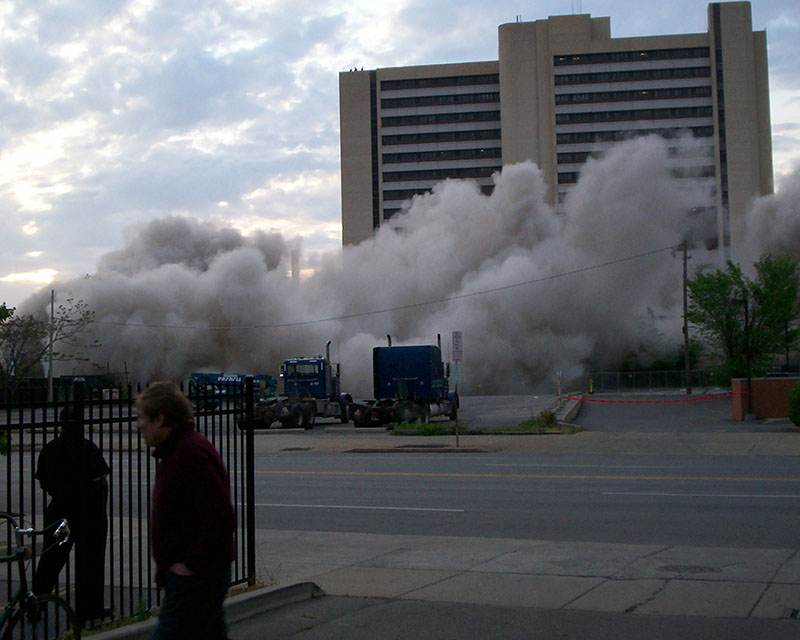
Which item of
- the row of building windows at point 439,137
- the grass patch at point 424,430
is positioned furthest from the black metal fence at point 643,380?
the row of building windows at point 439,137

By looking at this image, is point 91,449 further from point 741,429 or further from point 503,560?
point 741,429

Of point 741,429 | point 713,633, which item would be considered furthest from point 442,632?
point 741,429

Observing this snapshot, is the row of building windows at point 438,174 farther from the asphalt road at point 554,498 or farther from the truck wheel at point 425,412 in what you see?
the asphalt road at point 554,498

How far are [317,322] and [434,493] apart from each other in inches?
2135

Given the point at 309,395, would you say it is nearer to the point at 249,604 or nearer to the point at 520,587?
the point at 520,587

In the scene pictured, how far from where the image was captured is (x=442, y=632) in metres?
6.45

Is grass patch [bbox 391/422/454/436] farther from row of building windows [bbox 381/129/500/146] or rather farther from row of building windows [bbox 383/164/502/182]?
row of building windows [bbox 381/129/500/146]

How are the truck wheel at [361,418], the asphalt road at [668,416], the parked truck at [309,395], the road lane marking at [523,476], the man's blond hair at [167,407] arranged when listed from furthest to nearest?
1. the parked truck at [309,395]
2. the truck wheel at [361,418]
3. the asphalt road at [668,416]
4. the road lane marking at [523,476]
5. the man's blond hair at [167,407]

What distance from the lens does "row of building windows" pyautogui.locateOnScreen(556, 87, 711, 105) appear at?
3563 inches

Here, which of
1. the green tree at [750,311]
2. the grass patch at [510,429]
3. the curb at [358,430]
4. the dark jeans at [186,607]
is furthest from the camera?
the green tree at [750,311]

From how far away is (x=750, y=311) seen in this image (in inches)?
1609

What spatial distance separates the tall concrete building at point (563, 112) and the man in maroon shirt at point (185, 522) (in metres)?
84.0

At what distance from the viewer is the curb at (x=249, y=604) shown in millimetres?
6102

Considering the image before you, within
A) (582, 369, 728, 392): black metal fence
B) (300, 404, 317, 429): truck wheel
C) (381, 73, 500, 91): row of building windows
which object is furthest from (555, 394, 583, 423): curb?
(381, 73, 500, 91): row of building windows
